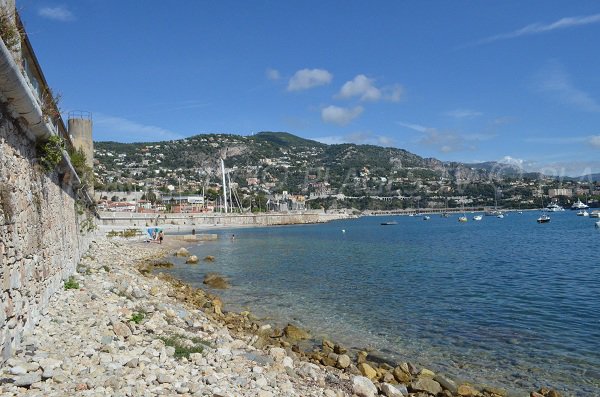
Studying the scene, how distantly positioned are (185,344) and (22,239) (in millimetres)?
3749

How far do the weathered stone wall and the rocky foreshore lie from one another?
17.3 inches

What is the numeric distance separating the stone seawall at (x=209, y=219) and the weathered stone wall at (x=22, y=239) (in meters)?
51.9

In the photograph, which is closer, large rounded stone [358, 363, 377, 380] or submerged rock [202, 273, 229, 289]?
large rounded stone [358, 363, 377, 380]

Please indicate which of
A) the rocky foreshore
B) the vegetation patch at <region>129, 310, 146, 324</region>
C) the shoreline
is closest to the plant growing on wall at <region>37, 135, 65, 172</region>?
the rocky foreshore

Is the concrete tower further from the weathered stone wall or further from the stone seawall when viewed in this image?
the stone seawall

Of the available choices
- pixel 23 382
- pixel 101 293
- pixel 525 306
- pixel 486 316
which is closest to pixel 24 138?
pixel 23 382

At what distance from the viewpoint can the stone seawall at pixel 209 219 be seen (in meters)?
89.4

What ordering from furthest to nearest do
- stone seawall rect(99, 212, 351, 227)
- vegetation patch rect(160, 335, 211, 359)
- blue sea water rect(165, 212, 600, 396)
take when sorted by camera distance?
stone seawall rect(99, 212, 351, 227), blue sea water rect(165, 212, 600, 396), vegetation patch rect(160, 335, 211, 359)

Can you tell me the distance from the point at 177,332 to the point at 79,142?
762 inches

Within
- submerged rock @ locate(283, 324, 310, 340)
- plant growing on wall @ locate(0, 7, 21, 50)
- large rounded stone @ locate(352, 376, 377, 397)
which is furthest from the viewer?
submerged rock @ locate(283, 324, 310, 340)

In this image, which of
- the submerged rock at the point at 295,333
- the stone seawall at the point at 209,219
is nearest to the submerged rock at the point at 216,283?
the submerged rock at the point at 295,333

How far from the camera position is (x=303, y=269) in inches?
1179

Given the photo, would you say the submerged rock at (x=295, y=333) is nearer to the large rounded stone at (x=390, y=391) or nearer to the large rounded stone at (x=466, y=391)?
the large rounded stone at (x=390, y=391)

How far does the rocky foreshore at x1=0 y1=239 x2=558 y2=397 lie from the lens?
6352mm
